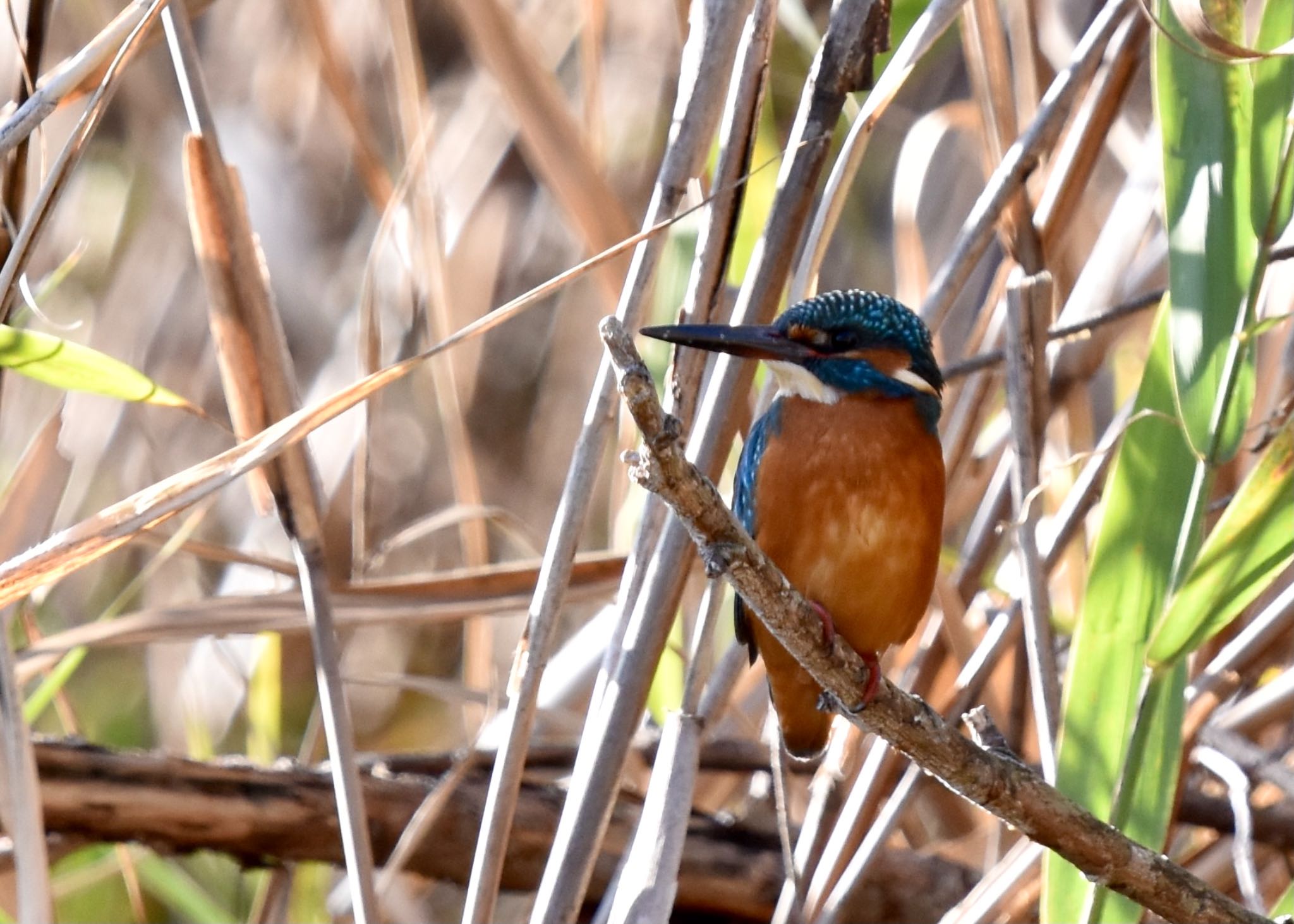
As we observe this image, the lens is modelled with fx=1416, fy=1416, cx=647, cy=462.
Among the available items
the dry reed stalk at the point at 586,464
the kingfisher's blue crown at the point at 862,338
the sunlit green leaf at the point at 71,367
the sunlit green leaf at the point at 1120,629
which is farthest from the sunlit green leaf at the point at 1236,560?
the sunlit green leaf at the point at 71,367

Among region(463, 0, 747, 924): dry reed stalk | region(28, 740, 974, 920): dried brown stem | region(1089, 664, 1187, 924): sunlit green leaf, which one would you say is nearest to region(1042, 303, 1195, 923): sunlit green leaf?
region(1089, 664, 1187, 924): sunlit green leaf

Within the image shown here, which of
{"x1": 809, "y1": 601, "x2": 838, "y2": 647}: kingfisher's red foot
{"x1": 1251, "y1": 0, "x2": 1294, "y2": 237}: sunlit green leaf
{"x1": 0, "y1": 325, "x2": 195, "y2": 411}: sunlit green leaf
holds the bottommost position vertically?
{"x1": 809, "y1": 601, "x2": 838, "y2": 647}: kingfisher's red foot

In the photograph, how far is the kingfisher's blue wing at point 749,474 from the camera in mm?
1855

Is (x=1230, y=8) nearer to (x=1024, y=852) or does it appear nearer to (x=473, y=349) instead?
(x=1024, y=852)

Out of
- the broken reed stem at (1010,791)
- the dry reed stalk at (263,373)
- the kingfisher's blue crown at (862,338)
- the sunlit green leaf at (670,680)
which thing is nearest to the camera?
the broken reed stem at (1010,791)

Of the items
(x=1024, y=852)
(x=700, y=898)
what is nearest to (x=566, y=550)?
(x=1024, y=852)

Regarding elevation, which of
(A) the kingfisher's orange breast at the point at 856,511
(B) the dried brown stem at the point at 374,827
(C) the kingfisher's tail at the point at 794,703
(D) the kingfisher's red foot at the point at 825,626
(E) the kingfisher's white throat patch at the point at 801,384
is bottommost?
(B) the dried brown stem at the point at 374,827

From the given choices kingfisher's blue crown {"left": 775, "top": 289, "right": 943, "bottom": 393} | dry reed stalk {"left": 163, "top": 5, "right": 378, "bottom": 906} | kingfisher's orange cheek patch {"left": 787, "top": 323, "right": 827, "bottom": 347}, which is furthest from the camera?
kingfisher's blue crown {"left": 775, "top": 289, "right": 943, "bottom": 393}

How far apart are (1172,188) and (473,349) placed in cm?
206

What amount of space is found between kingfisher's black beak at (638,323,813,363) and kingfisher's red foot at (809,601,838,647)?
29cm

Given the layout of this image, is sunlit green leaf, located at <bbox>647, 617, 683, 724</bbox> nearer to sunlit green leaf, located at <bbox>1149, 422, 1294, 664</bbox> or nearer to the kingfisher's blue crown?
the kingfisher's blue crown

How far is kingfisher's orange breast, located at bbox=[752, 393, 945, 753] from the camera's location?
1781 millimetres

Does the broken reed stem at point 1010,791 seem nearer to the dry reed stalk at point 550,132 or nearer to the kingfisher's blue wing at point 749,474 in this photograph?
the kingfisher's blue wing at point 749,474

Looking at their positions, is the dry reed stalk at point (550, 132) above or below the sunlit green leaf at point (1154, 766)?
above
